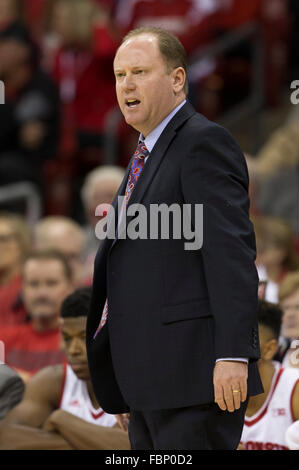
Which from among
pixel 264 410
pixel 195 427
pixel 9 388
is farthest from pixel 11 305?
pixel 195 427

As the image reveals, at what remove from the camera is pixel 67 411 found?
13.0 ft

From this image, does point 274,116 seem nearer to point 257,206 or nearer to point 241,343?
point 257,206

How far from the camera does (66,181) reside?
783 cm

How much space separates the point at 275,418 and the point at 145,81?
4.86 feet

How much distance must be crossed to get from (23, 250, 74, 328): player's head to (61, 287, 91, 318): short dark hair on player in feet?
3.93

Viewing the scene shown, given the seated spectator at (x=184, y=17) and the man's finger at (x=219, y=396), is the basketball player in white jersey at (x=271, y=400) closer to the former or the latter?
the man's finger at (x=219, y=396)

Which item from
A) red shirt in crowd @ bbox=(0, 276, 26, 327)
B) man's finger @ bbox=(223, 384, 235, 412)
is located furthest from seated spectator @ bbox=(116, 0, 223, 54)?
man's finger @ bbox=(223, 384, 235, 412)

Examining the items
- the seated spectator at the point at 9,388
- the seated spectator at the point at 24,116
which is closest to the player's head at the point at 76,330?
the seated spectator at the point at 9,388

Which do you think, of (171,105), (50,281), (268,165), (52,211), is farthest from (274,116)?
(171,105)

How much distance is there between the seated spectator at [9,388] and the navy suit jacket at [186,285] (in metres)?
0.91

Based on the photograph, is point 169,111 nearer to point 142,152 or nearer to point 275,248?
point 142,152

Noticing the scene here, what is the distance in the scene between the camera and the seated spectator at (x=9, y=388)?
3523mm

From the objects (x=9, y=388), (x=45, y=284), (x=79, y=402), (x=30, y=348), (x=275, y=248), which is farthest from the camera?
(x=275, y=248)

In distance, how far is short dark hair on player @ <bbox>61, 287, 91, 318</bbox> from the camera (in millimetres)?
3908
